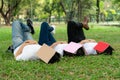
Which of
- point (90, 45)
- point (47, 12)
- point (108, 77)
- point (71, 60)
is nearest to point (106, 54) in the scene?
point (90, 45)

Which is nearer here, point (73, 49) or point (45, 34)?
point (73, 49)

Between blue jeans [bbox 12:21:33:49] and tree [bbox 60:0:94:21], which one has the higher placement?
blue jeans [bbox 12:21:33:49]

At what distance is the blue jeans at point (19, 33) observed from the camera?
25.9ft

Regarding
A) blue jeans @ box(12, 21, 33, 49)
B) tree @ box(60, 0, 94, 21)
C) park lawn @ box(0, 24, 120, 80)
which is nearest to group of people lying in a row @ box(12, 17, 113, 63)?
blue jeans @ box(12, 21, 33, 49)

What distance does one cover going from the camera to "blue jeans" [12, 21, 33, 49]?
7.88 metres

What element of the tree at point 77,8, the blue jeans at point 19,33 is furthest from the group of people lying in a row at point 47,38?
the tree at point 77,8

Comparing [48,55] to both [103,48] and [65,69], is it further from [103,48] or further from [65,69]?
[103,48]

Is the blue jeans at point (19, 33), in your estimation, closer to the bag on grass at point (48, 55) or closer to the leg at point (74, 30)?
the leg at point (74, 30)

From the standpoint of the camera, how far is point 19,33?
8086 millimetres

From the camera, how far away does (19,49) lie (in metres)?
7.23

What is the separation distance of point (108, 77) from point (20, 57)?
7.30 ft

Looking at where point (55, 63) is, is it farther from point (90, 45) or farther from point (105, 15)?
point (105, 15)

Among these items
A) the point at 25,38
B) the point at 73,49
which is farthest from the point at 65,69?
the point at 25,38

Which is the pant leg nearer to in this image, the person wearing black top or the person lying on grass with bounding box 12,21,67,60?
the person lying on grass with bounding box 12,21,67,60
